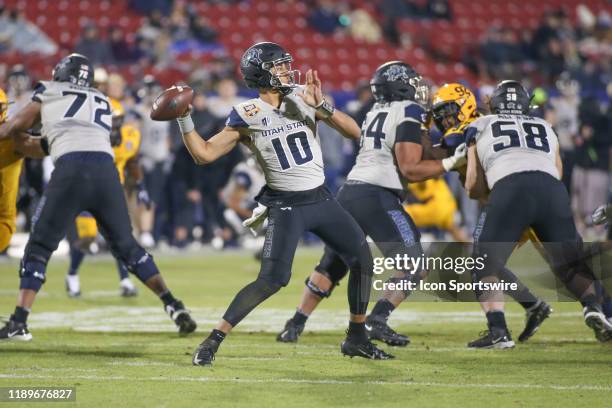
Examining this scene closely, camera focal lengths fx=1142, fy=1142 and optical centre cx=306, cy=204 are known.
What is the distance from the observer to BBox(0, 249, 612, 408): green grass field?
5504 millimetres

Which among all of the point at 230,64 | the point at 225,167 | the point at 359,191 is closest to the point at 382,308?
the point at 359,191

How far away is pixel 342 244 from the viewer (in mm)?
6594

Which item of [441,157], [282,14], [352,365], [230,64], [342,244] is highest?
[282,14]

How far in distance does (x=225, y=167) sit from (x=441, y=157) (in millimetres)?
8162

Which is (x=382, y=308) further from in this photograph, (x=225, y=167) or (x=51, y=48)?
Result: (x=51, y=48)

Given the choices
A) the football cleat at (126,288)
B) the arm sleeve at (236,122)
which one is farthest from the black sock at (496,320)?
the football cleat at (126,288)

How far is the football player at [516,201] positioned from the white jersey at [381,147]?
0.47 metres

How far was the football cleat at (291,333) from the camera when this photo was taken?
24.6 feet

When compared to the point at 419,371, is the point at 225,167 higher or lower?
higher

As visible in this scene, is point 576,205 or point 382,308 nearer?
point 382,308

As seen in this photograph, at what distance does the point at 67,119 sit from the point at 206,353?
205 centimetres

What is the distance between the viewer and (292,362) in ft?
21.6

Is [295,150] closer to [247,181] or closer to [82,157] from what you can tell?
[82,157]

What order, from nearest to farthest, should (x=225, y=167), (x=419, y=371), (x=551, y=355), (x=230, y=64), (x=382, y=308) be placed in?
(x=419, y=371), (x=551, y=355), (x=382, y=308), (x=225, y=167), (x=230, y=64)
